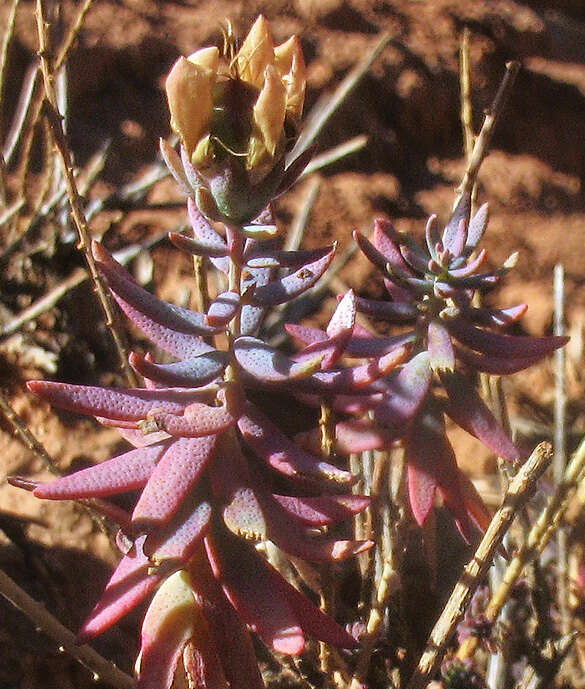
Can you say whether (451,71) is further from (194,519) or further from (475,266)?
(194,519)

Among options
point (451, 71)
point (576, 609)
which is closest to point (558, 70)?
point (451, 71)

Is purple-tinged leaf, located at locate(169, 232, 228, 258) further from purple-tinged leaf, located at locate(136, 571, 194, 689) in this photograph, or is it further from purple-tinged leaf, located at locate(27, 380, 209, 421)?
purple-tinged leaf, located at locate(136, 571, 194, 689)

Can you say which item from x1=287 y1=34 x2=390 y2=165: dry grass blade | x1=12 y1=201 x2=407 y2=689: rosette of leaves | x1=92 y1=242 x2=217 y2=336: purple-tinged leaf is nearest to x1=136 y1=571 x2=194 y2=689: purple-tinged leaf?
x1=12 y1=201 x2=407 y2=689: rosette of leaves

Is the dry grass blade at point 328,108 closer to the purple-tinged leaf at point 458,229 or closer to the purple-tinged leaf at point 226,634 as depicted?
the purple-tinged leaf at point 458,229

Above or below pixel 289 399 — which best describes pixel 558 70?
above

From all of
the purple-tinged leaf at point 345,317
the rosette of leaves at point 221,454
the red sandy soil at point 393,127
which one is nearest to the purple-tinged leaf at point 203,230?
the rosette of leaves at point 221,454

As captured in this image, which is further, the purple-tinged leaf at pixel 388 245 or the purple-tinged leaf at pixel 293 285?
the purple-tinged leaf at pixel 388 245
